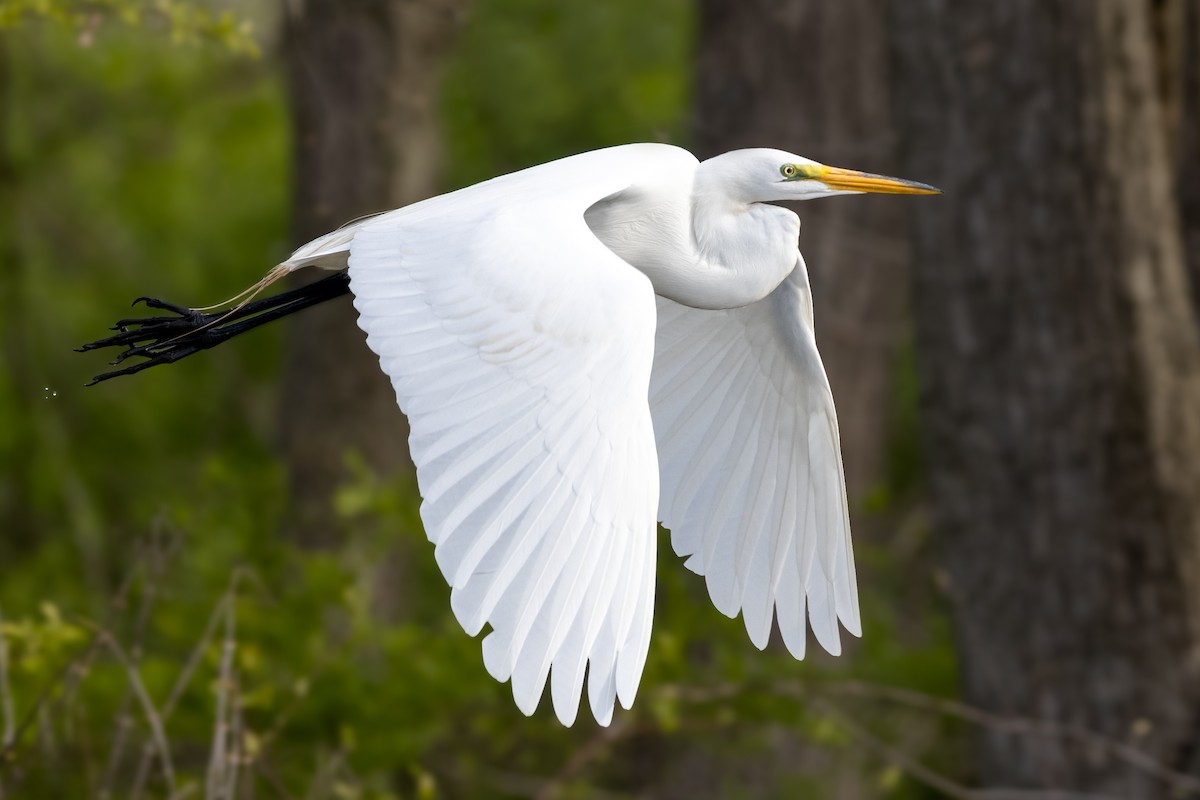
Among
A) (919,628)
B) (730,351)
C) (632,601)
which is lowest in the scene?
(919,628)

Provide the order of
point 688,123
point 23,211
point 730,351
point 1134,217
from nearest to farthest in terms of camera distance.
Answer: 1. point 730,351
2. point 1134,217
3. point 688,123
4. point 23,211

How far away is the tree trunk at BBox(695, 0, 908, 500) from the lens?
266 inches

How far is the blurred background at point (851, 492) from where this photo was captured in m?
4.46

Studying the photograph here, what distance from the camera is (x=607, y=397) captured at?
2680mm

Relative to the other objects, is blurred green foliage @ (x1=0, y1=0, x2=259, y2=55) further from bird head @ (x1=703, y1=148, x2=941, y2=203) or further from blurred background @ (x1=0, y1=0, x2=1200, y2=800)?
bird head @ (x1=703, y1=148, x2=941, y2=203)

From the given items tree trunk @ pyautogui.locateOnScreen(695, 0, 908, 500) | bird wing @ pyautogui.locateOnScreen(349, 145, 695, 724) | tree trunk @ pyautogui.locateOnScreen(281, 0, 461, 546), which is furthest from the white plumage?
tree trunk @ pyautogui.locateOnScreen(695, 0, 908, 500)

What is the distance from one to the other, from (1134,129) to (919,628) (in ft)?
15.3

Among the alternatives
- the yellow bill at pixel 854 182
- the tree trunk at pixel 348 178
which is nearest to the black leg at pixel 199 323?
the yellow bill at pixel 854 182

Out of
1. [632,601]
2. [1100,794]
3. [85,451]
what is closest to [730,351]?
[632,601]

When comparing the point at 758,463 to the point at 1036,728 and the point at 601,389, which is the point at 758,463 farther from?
the point at 1036,728

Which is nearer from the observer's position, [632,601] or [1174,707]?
[632,601]

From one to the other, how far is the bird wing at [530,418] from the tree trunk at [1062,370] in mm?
2237

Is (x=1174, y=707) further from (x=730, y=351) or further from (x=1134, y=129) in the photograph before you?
(x=730, y=351)

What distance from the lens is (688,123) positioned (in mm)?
7012
